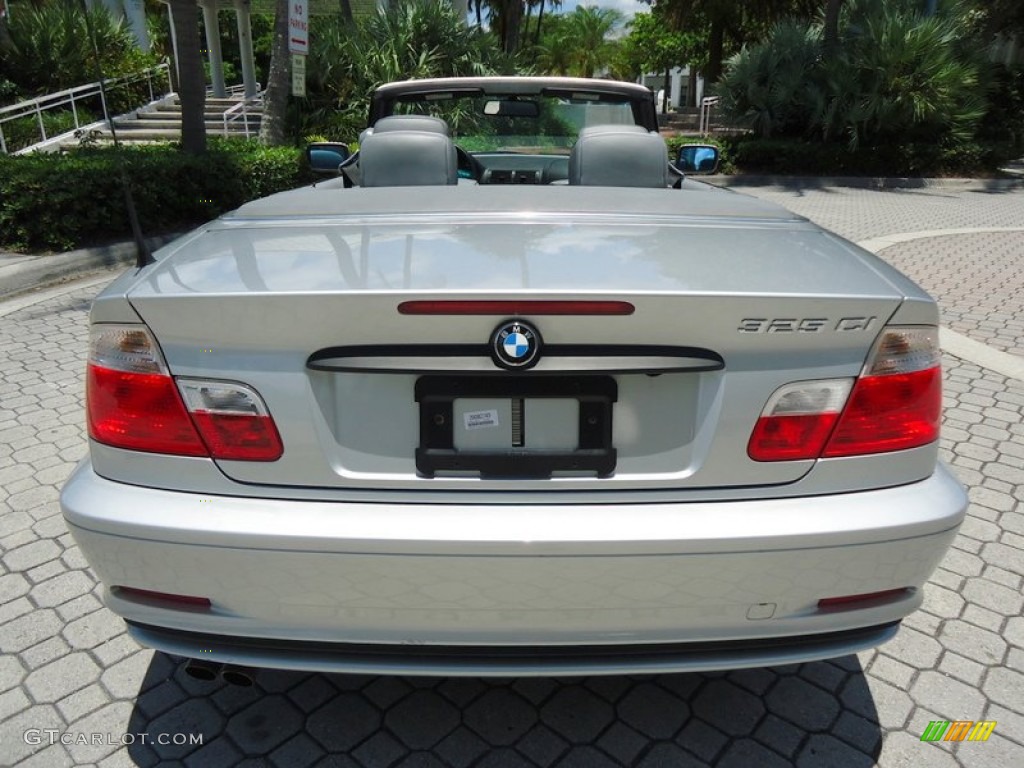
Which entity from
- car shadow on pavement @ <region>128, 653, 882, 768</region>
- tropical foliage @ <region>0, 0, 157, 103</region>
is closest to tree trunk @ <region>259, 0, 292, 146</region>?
tropical foliage @ <region>0, 0, 157, 103</region>

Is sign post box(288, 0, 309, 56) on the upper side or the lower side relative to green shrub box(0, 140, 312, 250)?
upper

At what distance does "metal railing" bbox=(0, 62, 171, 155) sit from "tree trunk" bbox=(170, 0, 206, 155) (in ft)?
12.9

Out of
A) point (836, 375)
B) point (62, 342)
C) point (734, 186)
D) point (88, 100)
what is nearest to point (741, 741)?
point (836, 375)

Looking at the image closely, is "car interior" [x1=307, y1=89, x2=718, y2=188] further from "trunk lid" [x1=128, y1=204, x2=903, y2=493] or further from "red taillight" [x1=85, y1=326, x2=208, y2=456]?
"red taillight" [x1=85, y1=326, x2=208, y2=456]

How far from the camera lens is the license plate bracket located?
1.65 metres

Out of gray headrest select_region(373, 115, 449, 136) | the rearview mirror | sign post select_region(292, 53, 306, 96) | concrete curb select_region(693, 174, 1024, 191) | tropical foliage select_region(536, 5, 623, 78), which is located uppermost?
tropical foliage select_region(536, 5, 623, 78)

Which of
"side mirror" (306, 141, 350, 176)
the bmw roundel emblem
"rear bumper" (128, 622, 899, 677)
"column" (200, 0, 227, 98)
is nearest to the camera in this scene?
the bmw roundel emblem

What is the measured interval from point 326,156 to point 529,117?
1.18m

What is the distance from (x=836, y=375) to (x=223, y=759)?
185 centimetres

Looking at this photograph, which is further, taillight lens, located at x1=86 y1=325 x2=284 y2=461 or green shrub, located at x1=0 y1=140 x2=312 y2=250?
green shrub, located at x1=0 y1=140 x2=312 y2=250

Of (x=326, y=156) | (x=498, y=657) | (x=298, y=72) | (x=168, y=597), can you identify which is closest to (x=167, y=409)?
(x=168, y=597)

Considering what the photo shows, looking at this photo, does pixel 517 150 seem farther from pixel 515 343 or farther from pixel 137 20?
pixel 137 20

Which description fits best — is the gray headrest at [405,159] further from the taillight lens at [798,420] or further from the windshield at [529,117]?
the taillight lens at [798,420]

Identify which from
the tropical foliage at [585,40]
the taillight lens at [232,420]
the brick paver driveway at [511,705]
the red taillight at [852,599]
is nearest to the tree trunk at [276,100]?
the brick paver driveway at [511,705]
